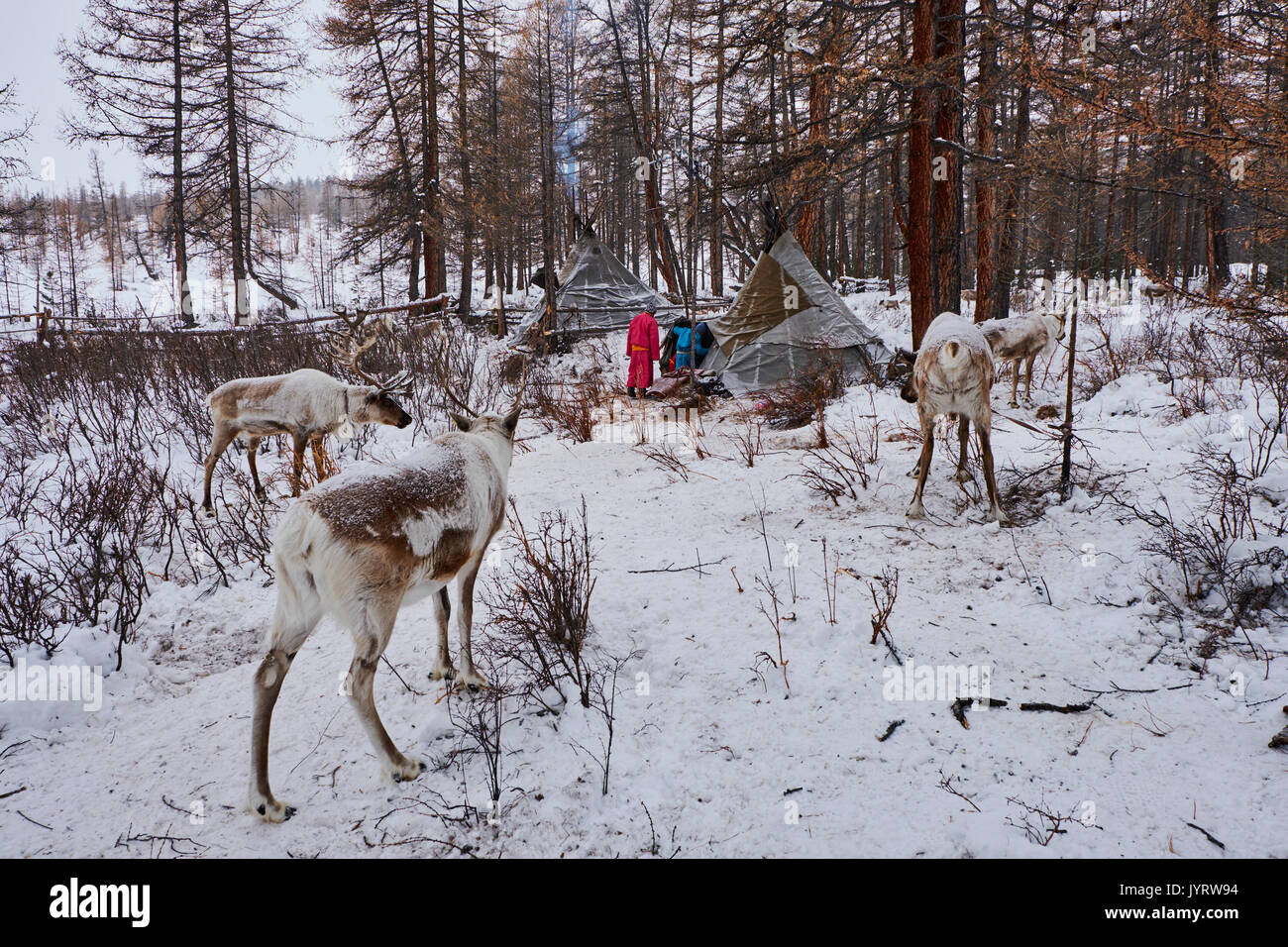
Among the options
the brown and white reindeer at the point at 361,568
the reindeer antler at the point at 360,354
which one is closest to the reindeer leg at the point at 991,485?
the brown and white reindeer at the point at 361,568

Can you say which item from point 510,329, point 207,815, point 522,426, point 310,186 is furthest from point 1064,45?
point 310,186

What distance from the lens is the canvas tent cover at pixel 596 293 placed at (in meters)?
16.2

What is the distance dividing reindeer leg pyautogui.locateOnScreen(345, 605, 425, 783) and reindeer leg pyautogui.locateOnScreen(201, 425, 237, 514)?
442 centimetres

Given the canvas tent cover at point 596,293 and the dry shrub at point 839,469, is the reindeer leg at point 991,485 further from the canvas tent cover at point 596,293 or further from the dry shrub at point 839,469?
the canvas tent cover at point 596,293

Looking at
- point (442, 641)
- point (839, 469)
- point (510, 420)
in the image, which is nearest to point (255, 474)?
point (510, 420)

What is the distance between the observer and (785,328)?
10406 millimetres

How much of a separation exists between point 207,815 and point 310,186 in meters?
154

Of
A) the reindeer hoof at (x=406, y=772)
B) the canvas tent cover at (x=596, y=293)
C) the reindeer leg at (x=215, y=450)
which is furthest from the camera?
the canvas tent cover at (x=596, y=293)

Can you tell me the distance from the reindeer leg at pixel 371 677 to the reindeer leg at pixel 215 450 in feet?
14.5

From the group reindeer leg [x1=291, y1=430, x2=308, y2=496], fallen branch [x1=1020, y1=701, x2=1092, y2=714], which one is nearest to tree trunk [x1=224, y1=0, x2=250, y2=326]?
reindeer leg [x1=291, y1=430, x2=308, y2=496]

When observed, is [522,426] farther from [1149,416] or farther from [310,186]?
[310,186]

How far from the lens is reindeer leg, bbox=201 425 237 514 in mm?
5699

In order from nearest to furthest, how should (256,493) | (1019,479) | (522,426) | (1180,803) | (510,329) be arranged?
(1180,803), (1019,479), (256,493), (522,426), (510,329)

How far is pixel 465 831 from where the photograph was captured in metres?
2.15
